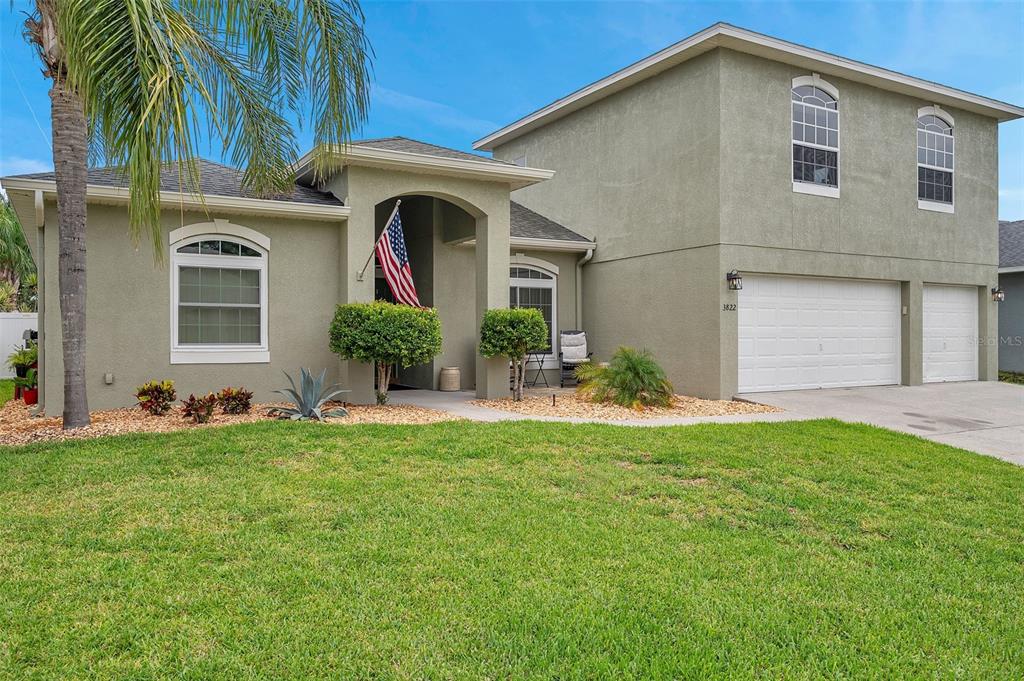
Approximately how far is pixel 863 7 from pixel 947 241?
24.4ft

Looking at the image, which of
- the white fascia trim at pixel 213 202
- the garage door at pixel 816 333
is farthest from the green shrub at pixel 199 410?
the garage door at pixel 816 333

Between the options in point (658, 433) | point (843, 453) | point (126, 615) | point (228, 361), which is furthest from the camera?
point (228, 361)

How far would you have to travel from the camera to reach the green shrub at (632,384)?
35.6ft

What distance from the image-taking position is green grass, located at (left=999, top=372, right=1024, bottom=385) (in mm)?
16294

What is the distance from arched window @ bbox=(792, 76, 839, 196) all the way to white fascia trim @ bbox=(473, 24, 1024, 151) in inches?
15.0

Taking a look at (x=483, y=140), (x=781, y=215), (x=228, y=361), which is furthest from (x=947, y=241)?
(x=228, y=361)

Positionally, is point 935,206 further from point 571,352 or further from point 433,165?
point 433,165

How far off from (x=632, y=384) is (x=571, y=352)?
11.9 ft

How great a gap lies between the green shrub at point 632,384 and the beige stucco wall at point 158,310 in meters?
4.32

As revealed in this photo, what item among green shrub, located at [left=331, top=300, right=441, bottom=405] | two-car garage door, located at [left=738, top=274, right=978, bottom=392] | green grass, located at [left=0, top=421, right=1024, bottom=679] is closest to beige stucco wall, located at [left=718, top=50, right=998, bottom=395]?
two-car garage door, located at [left=738, top=274, right=978, bottom=392]

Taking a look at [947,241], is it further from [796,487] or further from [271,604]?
[271,604]

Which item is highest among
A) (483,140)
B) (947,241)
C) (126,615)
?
(483,140)

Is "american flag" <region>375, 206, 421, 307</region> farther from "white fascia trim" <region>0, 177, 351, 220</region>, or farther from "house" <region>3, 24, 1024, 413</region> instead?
"white fascia trim" <region>0, 177, 351, 220</region>

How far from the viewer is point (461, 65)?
3388 cm
